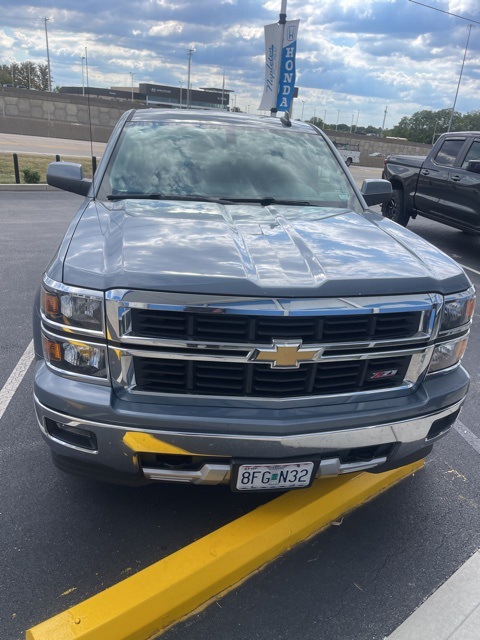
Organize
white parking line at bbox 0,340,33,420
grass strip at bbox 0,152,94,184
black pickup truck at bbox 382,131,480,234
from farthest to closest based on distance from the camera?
grass strip at bbox 0,152,94,184
black pickup truck at bbox 382,131,480,234
white parking line at bbox 0,340,33,420

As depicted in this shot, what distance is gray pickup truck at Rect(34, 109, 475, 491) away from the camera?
213 cm

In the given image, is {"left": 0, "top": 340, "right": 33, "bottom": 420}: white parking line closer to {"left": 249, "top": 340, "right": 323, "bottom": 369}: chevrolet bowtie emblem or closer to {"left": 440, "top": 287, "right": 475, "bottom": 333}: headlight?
{"left": 249, "top": 340, "right": 323, "bottom": 369}: chevrolet bowtie emblem

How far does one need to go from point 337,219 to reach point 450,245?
7794 mm

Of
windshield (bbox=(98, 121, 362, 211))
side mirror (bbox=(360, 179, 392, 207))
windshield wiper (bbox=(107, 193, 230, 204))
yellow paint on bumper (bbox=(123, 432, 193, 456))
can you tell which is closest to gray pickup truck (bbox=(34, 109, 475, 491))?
yellow paint on bumper (bbox=(123, 432, 193, 456))

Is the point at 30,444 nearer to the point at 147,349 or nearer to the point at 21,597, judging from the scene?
the point at 21,597

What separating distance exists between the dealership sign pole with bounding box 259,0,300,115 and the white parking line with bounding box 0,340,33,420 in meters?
11.4

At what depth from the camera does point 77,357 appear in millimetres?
2227

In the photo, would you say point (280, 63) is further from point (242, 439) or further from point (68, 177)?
point (242, 439)

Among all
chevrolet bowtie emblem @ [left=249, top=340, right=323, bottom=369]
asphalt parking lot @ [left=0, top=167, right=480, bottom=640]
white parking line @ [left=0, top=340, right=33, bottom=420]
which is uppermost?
chevrolet bowtie emblem @ [left=249, top=340, right=323, bottom=369]

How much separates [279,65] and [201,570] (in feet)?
44.5

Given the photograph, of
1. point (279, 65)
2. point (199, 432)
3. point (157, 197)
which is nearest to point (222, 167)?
point (157, 197)

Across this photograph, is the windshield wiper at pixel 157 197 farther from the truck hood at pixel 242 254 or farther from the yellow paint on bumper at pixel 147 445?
the yellow paint on bumper at pixel 147 445

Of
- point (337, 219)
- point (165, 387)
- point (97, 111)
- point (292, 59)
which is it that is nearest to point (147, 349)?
point (165, 387)

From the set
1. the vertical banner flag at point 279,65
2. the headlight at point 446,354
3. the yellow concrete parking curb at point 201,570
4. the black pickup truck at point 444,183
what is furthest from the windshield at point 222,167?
the vertical banner flag at point 279,65
